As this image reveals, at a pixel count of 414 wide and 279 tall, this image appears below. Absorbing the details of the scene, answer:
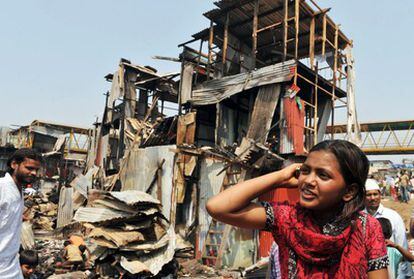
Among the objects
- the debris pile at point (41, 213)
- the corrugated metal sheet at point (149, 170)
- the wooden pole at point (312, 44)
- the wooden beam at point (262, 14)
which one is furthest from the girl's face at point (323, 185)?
the debris pile at point (41, 213)

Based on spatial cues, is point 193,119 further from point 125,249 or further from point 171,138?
point 125,249

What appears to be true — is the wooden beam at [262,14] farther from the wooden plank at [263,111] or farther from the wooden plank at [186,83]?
the wooden plank at [263,111]

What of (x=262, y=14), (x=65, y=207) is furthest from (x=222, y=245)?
(x=65, y=207)

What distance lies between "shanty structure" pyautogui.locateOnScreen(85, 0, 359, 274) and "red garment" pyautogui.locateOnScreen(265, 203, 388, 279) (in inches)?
309

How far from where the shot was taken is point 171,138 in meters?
12.9

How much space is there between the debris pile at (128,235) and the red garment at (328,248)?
6422 mm

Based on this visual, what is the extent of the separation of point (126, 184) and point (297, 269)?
10.9 m

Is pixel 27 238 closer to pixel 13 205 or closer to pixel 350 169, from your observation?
pixel 13 205

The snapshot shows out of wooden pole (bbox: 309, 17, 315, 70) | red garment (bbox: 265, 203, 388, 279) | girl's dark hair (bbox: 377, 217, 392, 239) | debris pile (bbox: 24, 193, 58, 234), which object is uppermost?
wooden pole (bbox: 309, 17, 315, 70)

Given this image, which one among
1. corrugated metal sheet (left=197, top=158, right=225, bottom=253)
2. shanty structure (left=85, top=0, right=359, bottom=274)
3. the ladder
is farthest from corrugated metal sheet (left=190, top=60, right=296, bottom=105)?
the ladder

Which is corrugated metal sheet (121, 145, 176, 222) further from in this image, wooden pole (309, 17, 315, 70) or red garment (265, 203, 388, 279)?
red garment (265, 203, 388, 279)

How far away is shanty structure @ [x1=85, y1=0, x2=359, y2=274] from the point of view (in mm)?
9891

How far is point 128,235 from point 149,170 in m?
3.54

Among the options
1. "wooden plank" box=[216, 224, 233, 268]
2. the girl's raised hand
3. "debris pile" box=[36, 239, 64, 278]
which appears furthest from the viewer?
→ "wooden plank" box=[216, 224, 233, 268]
